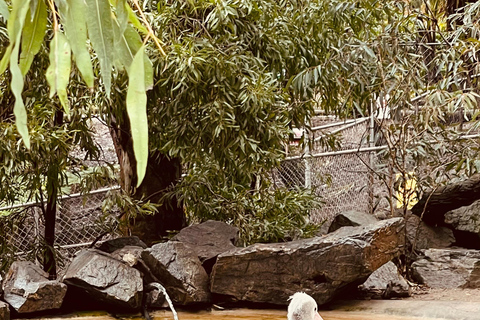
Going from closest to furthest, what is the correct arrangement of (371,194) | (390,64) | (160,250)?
(160,250)
(390,64)
(371,194)

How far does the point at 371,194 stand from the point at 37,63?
411 centimetres

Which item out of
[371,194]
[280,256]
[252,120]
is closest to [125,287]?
[280,256]

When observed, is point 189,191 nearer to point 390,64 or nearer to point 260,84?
point 260,84

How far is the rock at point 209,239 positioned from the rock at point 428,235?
209 cm

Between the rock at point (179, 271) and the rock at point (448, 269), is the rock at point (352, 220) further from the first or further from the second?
the rock at point (179, 271)

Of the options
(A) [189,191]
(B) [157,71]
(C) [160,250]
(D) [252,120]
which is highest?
(B) [157,71]

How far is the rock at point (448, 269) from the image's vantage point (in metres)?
5.90

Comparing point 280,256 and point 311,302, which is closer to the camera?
point 311,302

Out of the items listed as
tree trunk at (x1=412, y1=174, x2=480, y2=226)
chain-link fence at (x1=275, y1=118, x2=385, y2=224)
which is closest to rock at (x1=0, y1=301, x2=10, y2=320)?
chain-link fence at (x1=275, y1=118, x2=385, y2=224)

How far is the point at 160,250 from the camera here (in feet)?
17.6

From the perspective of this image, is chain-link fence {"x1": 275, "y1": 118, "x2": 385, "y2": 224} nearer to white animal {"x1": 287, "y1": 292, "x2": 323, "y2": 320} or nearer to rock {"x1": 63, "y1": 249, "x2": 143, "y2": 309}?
rock {"x1": 63, "y1": 249, "x2": 143, "y2": 309}

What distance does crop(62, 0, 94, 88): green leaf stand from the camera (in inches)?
58.4

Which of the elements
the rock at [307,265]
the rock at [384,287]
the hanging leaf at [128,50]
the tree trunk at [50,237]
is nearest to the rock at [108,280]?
the rock at [307,265]

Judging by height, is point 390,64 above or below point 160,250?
above
